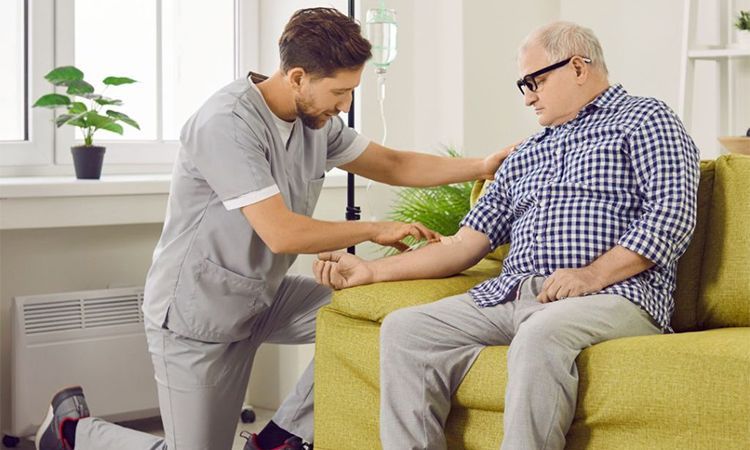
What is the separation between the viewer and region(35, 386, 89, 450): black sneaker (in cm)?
270

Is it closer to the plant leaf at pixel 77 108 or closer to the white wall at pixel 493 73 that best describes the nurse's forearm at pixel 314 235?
the plant leaf at pixel 77 108

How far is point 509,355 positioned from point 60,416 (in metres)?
1.30

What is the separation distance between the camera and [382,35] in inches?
128

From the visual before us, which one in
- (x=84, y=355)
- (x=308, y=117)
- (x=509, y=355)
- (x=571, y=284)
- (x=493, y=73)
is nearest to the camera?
(x=509, y=355)

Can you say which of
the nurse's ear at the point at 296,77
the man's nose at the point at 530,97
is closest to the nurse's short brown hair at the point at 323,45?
the nurse's ear at the point at 296,77

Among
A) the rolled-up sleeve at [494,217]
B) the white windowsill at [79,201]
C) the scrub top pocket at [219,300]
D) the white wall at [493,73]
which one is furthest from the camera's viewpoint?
the white wall at [493,73]

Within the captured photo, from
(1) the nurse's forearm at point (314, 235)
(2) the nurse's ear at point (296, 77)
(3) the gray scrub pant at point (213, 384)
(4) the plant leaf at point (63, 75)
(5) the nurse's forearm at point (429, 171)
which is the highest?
(4) the plant leaf at point (63, 75)

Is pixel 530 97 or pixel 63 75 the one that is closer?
pixel 530 97

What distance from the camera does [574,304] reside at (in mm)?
2066

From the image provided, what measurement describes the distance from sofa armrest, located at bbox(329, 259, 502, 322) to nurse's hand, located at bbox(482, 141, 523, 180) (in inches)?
13.7

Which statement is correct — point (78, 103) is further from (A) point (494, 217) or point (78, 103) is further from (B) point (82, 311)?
(A) point (494, 217)

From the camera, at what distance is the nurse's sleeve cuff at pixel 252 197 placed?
224cm

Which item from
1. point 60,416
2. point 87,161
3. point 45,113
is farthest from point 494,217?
point 45,113

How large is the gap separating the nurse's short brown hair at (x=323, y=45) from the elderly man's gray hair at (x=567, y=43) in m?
0.41
